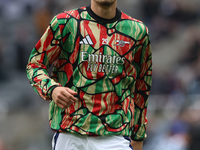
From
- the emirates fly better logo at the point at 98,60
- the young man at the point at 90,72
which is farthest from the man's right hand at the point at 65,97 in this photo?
the emirates fly better logo at the point at 98,60

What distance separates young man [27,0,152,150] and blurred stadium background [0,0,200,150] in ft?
16.9

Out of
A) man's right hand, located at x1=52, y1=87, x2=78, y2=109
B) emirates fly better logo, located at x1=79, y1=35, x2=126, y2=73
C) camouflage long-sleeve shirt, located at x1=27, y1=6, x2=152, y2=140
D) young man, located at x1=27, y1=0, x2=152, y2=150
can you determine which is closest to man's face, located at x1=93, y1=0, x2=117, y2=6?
young man, located at x1=27, y1=0, x2=152, y2=150

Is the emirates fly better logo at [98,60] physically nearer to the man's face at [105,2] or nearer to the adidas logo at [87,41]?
the adidas logo at [87,41]

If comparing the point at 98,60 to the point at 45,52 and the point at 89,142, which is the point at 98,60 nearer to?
the point at 45,52

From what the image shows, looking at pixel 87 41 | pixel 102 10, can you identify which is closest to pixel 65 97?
pixel 87 41

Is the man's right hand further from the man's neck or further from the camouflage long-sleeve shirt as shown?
the man's neck

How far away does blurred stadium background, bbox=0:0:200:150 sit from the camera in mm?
9961

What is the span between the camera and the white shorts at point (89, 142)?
421 centimetres

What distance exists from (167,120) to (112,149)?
19.7 ft

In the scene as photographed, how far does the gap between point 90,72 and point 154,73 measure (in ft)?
24.4

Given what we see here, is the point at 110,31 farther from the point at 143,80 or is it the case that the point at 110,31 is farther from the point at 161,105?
the point at 161,105

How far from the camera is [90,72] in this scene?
4.23 metres

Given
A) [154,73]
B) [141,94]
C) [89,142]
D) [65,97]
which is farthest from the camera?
[154,73]

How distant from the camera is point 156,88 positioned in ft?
36.5
